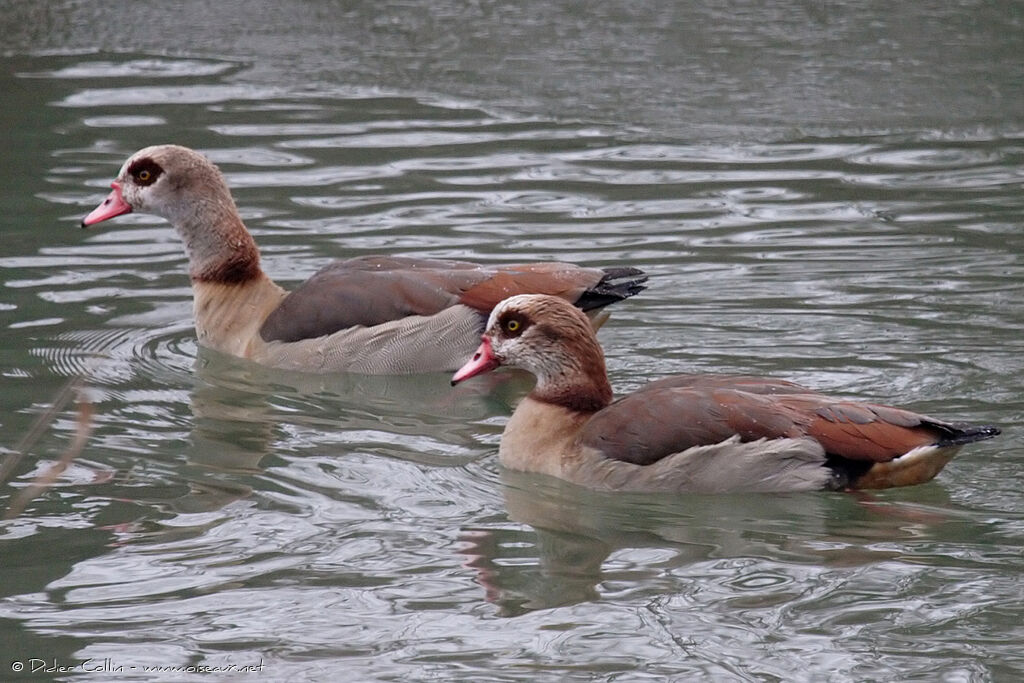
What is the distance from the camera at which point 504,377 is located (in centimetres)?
960

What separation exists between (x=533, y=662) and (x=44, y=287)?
5723 millimetres

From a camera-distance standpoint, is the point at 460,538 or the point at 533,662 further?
the point at 460,538

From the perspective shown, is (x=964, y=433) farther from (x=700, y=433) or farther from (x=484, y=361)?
(x=484, y=361)

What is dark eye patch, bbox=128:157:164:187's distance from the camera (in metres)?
10.1

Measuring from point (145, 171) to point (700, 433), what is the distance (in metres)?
4.30

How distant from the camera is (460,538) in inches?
274

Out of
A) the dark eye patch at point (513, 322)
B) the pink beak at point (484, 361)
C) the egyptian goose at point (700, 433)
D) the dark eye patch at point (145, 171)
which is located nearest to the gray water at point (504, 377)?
the egyptian goose at point (700, 433)

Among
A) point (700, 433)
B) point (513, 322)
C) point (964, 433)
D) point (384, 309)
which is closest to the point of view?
point (964, 433)

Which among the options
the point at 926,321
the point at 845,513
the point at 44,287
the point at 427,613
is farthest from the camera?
the point at 44,287

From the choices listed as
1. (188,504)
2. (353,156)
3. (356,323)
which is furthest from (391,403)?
(353,156)

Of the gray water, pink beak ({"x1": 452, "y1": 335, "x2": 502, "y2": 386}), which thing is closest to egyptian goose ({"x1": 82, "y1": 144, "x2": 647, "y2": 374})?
the gray water

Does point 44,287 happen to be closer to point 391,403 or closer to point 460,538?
point 391,403

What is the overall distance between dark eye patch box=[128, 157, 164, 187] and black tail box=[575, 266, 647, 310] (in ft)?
8.92

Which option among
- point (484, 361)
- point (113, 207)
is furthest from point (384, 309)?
point (113, 207)
